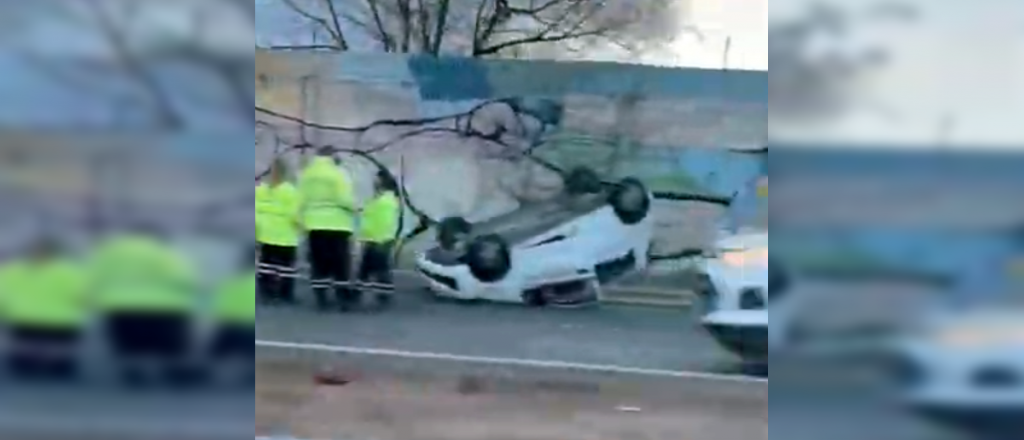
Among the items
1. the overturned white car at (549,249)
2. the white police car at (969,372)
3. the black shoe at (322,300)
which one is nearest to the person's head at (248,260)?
the white police car at (969,372)

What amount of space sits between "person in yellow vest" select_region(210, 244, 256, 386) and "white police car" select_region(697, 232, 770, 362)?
2685 millimetres

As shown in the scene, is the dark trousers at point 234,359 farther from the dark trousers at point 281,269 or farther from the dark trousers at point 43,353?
the dark trousers at point 281,269

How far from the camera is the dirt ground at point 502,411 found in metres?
4.36

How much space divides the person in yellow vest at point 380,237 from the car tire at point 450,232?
0.73ft

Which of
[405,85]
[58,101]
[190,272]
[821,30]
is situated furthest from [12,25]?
[405,85]

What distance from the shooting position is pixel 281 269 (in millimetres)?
6402

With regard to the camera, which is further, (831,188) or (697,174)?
(697,174)

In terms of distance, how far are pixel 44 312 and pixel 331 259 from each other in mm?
4419

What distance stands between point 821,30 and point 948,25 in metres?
0.23

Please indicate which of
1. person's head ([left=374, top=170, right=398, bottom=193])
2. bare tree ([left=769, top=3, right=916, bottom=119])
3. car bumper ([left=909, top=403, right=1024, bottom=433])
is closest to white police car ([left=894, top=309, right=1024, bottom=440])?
car bumper ([left=909, top=403, right=1024, bottom=433])

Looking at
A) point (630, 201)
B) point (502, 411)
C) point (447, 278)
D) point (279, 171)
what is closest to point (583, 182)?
point (630, 201)

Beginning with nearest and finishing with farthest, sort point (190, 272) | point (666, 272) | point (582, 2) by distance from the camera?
point (190, 272)
point (666, 272)
point (582, 2)

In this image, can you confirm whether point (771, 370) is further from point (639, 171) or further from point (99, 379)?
point (639, 171)

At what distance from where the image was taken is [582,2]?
273 inches
